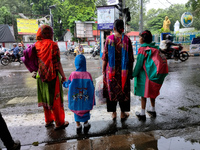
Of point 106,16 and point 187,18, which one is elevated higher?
point 187,18

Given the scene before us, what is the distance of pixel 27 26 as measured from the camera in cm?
2755

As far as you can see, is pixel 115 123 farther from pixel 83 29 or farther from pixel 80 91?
pixel 83 29

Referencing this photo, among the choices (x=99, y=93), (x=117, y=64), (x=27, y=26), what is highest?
(x=27, y=26)

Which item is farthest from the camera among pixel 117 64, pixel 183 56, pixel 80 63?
pixel 183 56

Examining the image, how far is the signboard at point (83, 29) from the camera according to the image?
29.7m

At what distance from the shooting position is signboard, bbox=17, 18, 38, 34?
88.5 feet

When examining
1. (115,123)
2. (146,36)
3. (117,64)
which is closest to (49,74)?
(117,64)

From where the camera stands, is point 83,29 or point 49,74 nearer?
point 49,74

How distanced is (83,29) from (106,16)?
1537cm

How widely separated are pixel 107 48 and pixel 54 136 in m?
1.66

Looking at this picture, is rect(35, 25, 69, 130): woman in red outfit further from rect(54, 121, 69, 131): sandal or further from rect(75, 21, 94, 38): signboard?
rect(75, 21, 94, 38): signboard

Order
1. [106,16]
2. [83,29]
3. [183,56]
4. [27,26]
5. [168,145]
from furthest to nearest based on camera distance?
1. [83,29]
2. [27,26]
3. [106,16]
4. [183,56]
5. [168,145]

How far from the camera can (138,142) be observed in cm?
238

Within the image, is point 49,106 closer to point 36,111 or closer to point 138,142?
point 36,111
